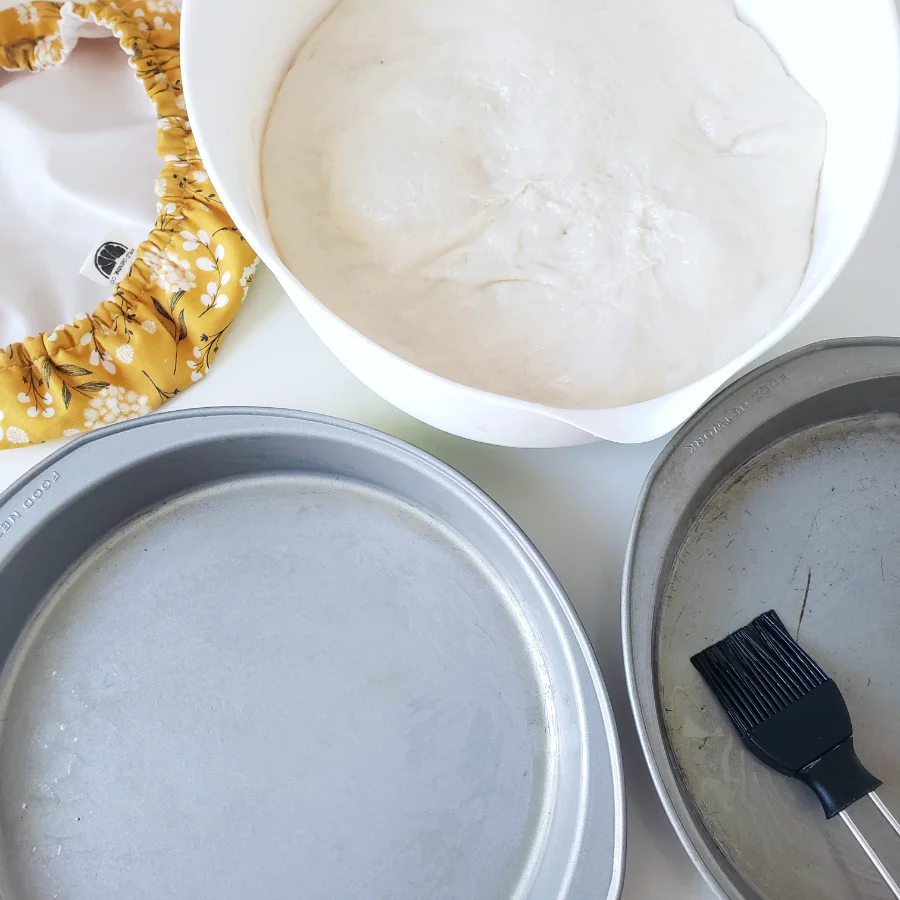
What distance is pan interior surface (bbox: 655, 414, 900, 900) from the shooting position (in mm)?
522

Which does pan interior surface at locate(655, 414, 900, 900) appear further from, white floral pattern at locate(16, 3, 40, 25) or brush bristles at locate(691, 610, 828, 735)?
white floral pattern at locate(16, 3, 40, 25)

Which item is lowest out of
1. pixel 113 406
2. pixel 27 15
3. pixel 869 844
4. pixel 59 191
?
pixel 869 844

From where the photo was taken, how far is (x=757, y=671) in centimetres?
55

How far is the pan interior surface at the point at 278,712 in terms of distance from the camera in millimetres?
542

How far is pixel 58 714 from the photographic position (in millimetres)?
582

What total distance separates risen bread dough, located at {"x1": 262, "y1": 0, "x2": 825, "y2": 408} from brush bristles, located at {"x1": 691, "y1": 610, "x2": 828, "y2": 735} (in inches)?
7.8

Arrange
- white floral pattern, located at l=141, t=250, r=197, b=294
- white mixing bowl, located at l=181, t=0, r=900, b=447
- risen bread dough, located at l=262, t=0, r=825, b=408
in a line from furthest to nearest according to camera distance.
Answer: white floral pattern, located at l=141, t=250, r=197, b=294, risen bread dough, located at l=262, t=0, r=825, b=408, white mixing bowl, located at l=181, t=0, r=900, b=447

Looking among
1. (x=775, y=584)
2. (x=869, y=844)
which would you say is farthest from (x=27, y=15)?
(x=869, y=844)

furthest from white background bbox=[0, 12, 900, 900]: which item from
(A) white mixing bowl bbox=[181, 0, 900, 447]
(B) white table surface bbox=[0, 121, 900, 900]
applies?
(A) white mixing bowl bbox=[181, 0, 900, 447]

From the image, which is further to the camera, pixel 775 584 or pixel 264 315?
pixel 264 315

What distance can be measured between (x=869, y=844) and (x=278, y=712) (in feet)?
1.38

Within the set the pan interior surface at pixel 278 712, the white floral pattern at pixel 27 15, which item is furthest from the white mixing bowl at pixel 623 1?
the white floral pattern at pixel 27 15

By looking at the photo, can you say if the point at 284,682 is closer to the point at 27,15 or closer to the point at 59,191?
the point at 59,191

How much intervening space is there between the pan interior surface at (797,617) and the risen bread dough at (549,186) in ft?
0.47
